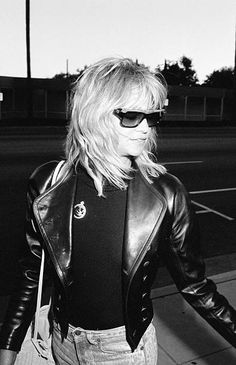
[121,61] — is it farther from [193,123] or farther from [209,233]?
[193,123]

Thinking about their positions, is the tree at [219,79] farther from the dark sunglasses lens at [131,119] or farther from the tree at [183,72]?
the dark sunglasses lens at [131,119]

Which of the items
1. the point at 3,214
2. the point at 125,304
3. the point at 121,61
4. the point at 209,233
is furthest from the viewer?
the point at 3,214

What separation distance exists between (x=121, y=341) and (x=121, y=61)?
1.09 meters

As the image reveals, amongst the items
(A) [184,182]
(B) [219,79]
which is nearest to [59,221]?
(A) [184,182]

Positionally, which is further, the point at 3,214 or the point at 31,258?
the point at 3,214

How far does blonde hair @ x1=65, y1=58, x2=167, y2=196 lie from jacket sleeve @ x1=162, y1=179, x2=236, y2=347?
0.19 m

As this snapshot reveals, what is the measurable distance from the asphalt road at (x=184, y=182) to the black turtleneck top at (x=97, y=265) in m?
0.35

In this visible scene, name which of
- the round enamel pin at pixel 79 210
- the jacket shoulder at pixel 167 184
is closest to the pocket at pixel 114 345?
the round enamel pin at pixel 79 210

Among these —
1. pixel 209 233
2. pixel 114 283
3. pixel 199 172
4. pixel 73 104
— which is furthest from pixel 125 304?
pixel 199 172

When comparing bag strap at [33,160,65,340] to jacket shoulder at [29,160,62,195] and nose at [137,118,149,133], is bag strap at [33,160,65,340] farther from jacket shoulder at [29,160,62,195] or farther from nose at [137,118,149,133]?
nose at [137,118,149,133]

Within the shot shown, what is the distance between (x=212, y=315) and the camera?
5.14 ft

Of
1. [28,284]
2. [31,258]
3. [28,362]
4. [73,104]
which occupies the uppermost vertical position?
[73,104]

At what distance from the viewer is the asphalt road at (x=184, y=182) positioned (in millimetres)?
5316

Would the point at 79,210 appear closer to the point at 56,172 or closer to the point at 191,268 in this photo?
the point at 56,172
